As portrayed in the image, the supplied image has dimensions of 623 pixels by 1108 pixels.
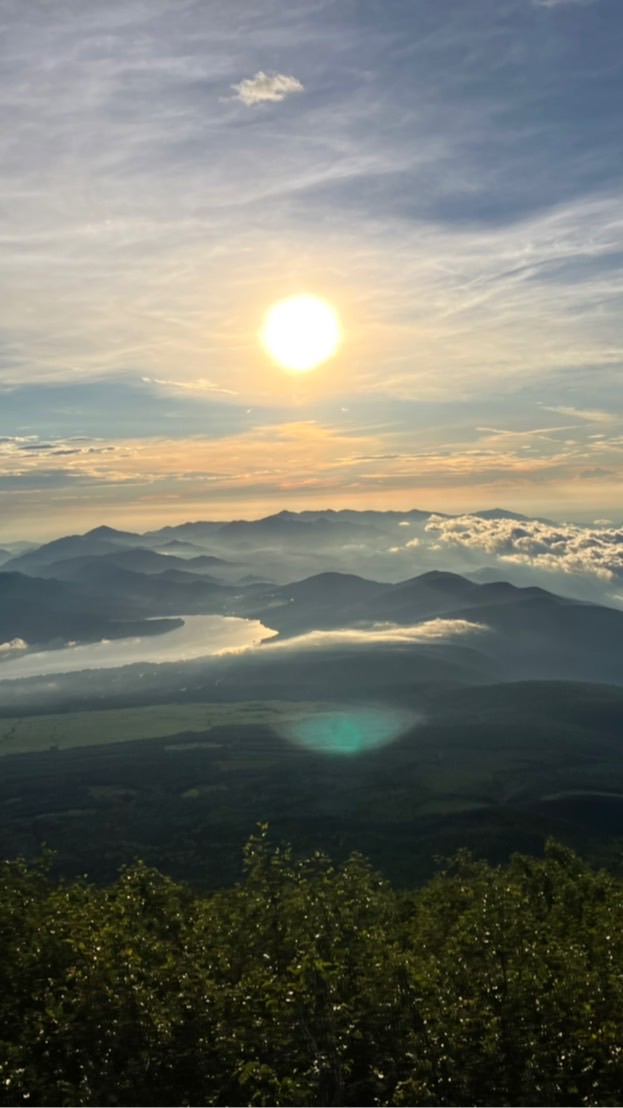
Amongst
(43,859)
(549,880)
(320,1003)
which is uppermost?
(320,1003)

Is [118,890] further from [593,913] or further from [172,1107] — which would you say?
[593,913]

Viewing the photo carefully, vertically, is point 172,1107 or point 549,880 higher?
point 172,1107

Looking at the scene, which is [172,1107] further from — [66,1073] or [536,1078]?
[536,1078]

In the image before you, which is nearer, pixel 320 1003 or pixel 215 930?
pixel 320 1003

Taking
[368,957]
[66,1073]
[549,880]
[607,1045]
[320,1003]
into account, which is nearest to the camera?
[607,1045]

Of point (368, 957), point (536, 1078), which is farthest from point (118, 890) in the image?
point (536, 1078)

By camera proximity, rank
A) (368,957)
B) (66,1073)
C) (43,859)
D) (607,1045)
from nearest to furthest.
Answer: (607,1045)
(66,1073)
(368,957)
(43,859)
